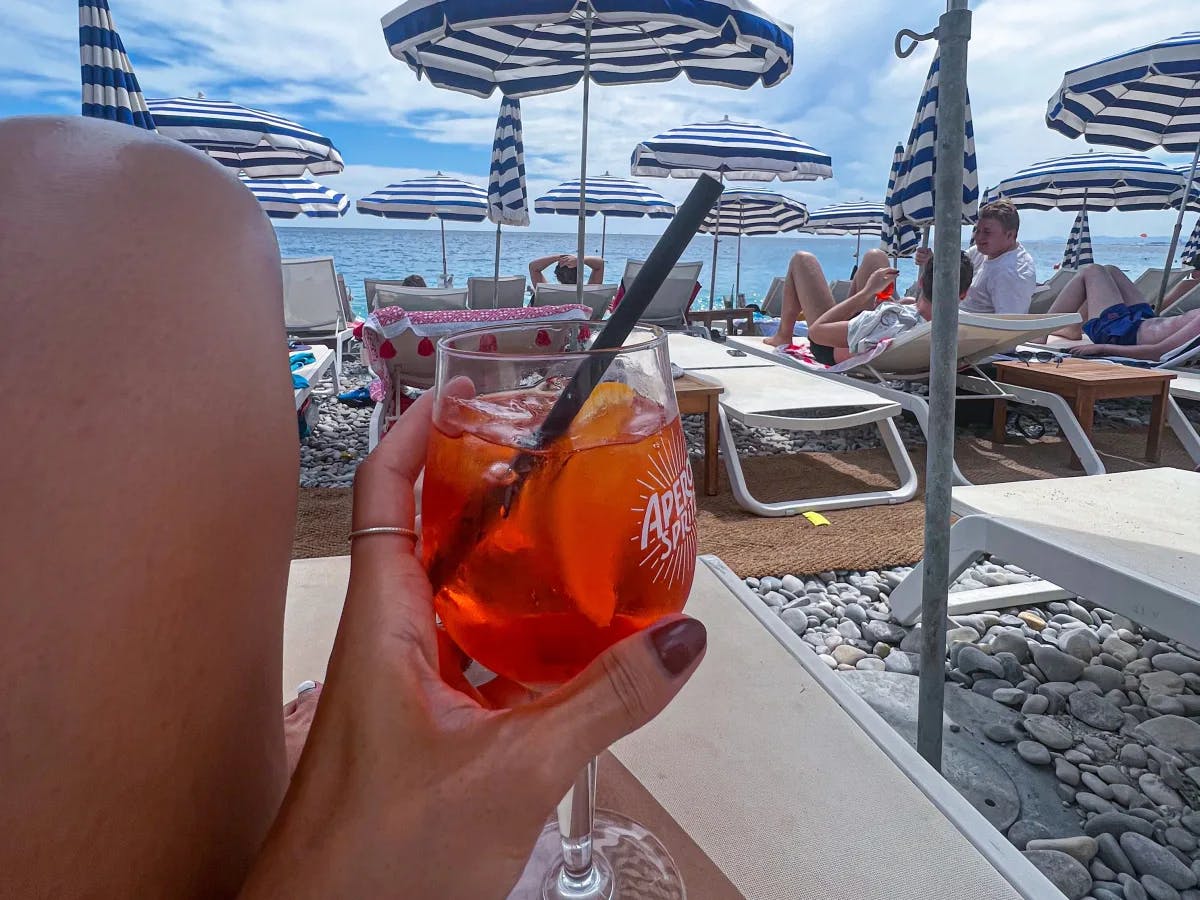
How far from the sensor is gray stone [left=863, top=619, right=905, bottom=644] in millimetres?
2752

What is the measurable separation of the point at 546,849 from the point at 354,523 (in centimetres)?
44

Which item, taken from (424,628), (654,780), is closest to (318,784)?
(424,628)

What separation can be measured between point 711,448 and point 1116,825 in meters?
2.73

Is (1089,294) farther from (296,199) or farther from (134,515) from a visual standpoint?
(296,199)

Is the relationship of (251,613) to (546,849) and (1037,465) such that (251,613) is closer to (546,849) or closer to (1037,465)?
(546,849)

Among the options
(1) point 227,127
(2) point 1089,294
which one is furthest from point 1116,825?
(1) point 227,127

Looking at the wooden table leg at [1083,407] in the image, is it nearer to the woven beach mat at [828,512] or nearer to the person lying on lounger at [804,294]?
the woven beach mat at [828,512]

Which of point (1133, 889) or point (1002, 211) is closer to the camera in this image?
point (1133, 889)

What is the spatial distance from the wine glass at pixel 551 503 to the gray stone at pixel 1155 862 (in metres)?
1.81

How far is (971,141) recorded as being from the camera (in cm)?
716

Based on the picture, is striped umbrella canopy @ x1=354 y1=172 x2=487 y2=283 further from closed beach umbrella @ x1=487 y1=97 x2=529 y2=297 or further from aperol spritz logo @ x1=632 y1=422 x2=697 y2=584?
aperol spritz logo @ x1=632 y1=422 x2=697 y2=584

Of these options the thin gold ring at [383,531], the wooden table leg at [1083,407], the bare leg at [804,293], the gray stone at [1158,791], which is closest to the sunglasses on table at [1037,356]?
the wooden table leg at [1083,407]

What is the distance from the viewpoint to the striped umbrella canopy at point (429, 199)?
13484 millimetres

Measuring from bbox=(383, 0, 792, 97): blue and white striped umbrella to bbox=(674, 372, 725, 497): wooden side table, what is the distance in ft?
9.03
